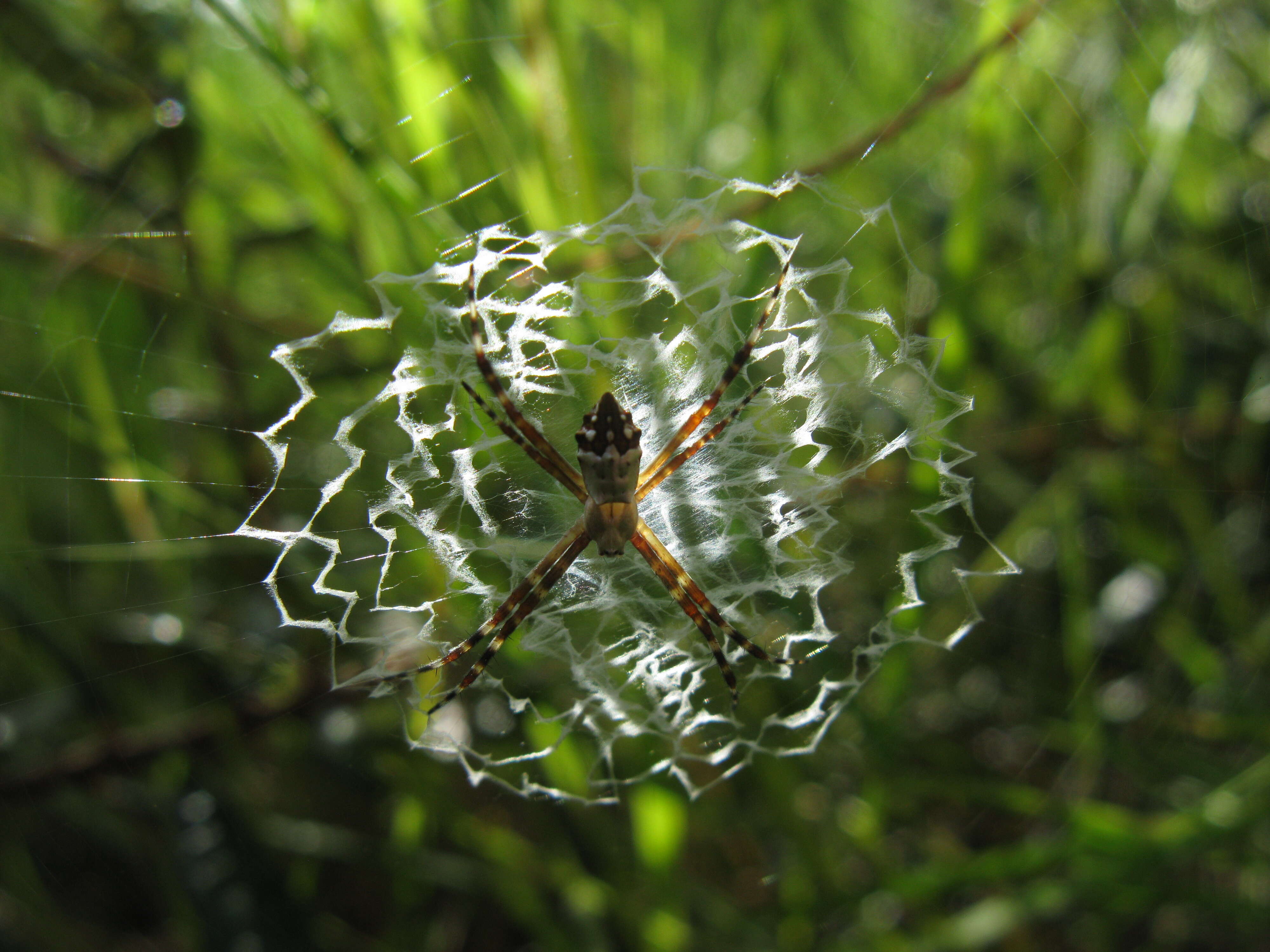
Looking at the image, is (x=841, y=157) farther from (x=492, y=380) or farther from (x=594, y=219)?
(x=492, y=380)

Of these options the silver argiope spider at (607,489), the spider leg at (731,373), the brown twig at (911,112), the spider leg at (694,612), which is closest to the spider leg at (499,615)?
the silver argiope spider at (607,489)

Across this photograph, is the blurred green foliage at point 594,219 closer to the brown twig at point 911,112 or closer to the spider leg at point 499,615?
the brown twig at point 911,112

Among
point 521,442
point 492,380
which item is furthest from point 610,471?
point 492,380

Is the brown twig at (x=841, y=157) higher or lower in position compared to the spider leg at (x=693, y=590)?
higher

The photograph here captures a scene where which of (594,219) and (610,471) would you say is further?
(610,471)

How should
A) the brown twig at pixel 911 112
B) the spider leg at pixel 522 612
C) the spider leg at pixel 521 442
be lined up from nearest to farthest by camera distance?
the brown twig at pixel 911 112 < the spider leg at pixel 521 442 < the spider leg at pixel 522 612

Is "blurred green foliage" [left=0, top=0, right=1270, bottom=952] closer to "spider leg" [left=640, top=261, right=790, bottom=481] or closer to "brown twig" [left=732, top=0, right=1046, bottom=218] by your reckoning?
"brown twig" [left=732, top=0, right=1046, bottom=218]

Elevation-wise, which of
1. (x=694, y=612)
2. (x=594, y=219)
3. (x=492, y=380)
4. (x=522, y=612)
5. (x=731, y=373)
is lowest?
(x=694, y=612)
